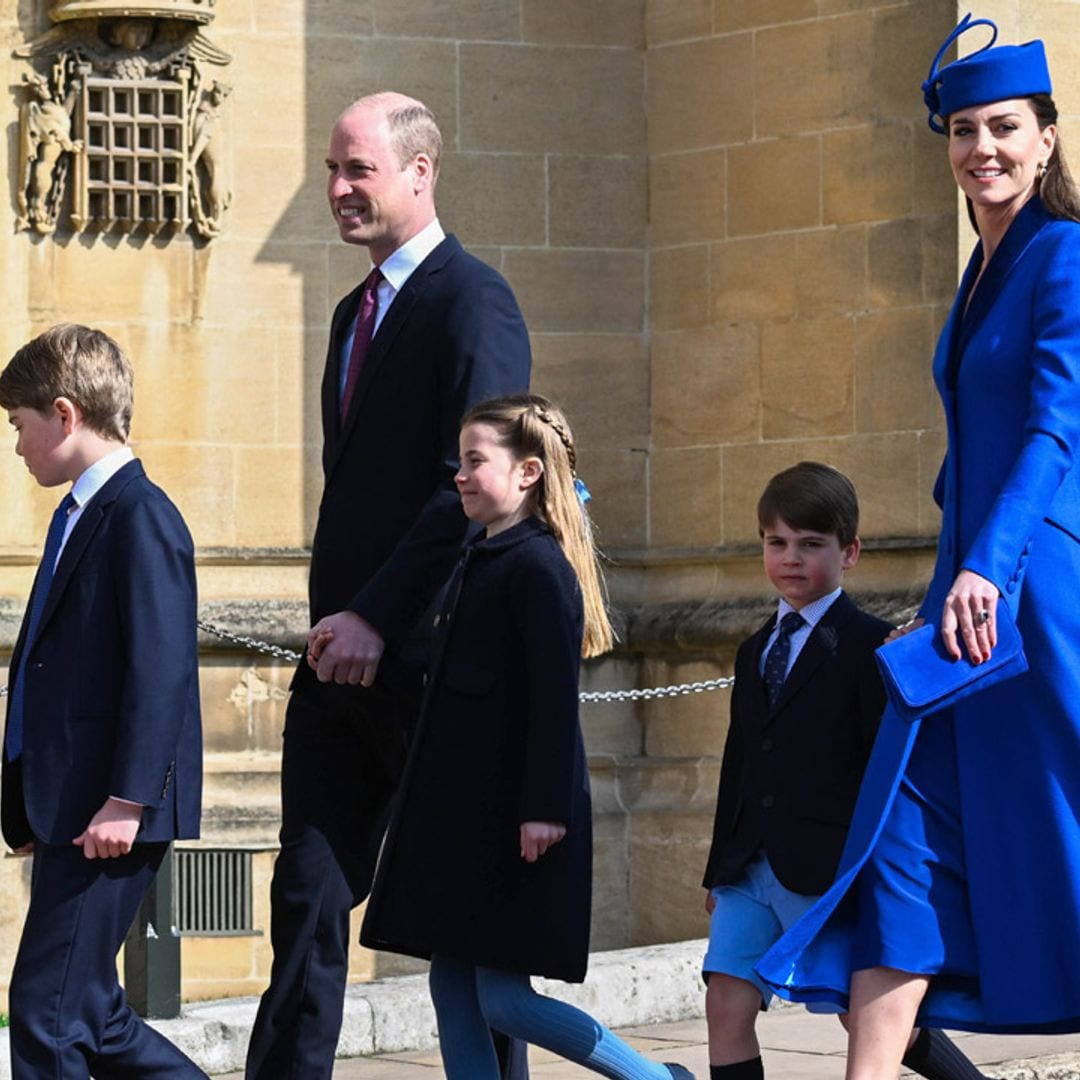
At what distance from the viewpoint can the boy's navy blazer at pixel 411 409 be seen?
5.07 metres

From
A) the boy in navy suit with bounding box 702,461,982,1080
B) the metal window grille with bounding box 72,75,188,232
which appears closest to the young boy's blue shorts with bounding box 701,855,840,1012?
the boy in navy suit with bounding box 702,461,982,1080

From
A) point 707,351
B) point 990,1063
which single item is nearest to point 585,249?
point 707,351

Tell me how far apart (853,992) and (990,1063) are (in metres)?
1.87

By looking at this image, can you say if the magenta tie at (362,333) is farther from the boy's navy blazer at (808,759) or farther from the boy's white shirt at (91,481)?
the boy's navy blazer at (808,759)

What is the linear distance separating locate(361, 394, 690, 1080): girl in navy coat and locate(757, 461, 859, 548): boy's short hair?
50cm

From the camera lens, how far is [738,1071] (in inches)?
196

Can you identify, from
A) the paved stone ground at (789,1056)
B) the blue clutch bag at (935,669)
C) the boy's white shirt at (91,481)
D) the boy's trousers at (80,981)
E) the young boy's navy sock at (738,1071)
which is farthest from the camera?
the paved stone ground at (789,1056)

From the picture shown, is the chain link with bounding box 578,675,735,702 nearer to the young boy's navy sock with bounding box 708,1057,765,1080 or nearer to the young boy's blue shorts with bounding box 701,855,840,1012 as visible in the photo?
the young boy's blue shorts with bounding box 701,855,840,1012

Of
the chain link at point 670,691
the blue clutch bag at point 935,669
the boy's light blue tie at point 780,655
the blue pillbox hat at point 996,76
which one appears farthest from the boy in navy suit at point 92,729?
the chain link at point 670,691

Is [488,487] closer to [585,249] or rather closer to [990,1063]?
[990,1063]

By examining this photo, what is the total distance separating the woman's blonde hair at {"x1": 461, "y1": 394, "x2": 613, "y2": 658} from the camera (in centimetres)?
494

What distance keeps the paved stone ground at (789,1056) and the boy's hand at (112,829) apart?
1.75 m

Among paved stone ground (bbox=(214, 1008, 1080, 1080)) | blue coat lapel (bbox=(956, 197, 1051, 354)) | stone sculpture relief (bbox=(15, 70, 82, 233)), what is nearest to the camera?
blue coat lapel (bbox=(956, 197, 1051, 354))

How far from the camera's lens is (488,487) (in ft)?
16.3
